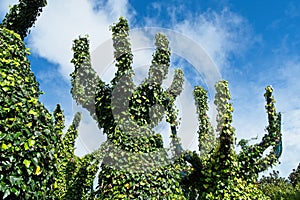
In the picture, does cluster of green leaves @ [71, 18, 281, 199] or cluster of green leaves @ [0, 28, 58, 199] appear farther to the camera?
cluster of green leaves @ [71, 18, 281, 199]

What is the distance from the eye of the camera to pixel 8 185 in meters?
2.80

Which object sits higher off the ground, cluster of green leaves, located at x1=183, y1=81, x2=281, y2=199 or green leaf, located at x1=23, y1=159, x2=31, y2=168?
cluster of green leaves, located at x1=183, y1=81, x2=281, y2=199

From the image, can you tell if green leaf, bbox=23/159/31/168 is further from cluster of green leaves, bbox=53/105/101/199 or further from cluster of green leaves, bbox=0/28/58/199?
cluster of green leaves, bbox=53/105/101/199

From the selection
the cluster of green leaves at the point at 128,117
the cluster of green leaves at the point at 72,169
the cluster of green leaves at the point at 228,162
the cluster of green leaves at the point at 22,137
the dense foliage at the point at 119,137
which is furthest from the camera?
the cluster of green leaves at the point at 72,169

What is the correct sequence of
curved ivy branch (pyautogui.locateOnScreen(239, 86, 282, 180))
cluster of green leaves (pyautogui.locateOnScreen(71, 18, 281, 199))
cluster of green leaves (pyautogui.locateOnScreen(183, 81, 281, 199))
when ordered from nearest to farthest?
cluster of green leaves (pyautogui.locateOnScreen(71, 18, 281, 199)) → cluster of green leaves (pyautogui.locateOnScreen(183, 81, 281, 199)) → curved ivy branch (pyautogui.locateOnScreen(239, 86, 282, 180))

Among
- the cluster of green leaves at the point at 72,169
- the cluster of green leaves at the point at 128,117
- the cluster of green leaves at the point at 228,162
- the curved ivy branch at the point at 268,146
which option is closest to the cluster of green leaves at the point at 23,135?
the cluster of green leaves at the point at 128,117

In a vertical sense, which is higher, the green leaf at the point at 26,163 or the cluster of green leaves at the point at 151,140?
the cluster of green leaves at the point at 151,140

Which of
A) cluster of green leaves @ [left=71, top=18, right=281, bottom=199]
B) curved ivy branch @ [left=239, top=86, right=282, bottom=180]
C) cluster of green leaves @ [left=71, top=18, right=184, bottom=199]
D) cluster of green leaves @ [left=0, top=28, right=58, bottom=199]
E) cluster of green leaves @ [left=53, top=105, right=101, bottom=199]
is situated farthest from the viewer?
cluster of green leaves @ [left=53, top=105, right=101, bottom=199]

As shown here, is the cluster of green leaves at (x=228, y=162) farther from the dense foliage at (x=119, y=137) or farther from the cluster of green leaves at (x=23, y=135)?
the cluster of green leaves at (x=23, y=135)

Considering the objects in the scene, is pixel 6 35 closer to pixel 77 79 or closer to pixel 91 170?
pixel 77 79

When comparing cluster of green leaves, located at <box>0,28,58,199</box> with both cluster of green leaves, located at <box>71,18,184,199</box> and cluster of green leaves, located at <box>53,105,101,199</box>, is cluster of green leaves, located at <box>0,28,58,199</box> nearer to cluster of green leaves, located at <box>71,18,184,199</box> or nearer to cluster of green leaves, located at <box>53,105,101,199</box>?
cluster of green leaves, located at <box>71,18,184,199</box>

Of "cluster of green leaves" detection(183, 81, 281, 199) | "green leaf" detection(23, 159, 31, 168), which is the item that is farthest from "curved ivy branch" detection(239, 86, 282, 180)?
"green leaf" detection(23, 159, 31, 168)

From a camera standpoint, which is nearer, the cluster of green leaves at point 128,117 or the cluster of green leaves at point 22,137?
the cluster of green leaves at point 22,137

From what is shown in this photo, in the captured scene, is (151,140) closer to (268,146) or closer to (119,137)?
(119,137)
